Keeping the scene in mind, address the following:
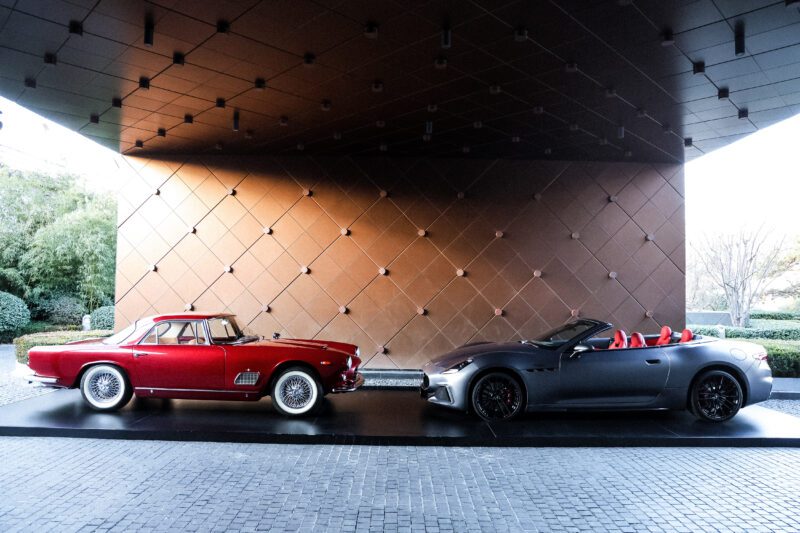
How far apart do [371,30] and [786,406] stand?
8233 millimetres

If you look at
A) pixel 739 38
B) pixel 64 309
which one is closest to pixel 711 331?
pixel 739 38

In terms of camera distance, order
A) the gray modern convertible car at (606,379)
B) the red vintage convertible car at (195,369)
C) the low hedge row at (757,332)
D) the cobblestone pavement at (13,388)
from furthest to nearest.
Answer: the low hedge row at (757,332)
the cobblestone pavement at (13,388)
the red vintage convertible car at (195,369)
the gray modern convertible car at (606,379)

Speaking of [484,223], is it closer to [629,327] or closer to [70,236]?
[629,327]

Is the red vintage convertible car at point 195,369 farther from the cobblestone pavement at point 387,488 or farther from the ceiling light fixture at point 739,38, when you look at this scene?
the ceiling light fixture at point 739,38

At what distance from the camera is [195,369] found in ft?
21.3

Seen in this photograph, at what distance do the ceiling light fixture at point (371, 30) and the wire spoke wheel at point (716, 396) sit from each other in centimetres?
570

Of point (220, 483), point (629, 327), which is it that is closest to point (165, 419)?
point (220, 483)

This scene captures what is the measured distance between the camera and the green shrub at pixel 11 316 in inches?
631

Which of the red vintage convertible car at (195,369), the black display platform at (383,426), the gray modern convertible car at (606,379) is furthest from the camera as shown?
the red vintage convertible car at (195,369)

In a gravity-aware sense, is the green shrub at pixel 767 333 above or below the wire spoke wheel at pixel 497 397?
above

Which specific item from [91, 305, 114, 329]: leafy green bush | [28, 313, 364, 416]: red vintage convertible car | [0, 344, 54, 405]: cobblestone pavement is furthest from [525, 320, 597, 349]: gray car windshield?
[91, 305, 114, 329]: leafy green bush

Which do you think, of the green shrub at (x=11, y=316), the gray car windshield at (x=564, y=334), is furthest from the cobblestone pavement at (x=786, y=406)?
the green shrub at (x=11, y=316)

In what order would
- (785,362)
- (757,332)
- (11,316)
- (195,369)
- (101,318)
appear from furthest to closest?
(101,318)
(11,316)
(757,332)
(785,362)
(195,369)

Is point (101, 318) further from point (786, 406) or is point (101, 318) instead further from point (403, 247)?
point (786, 406)
